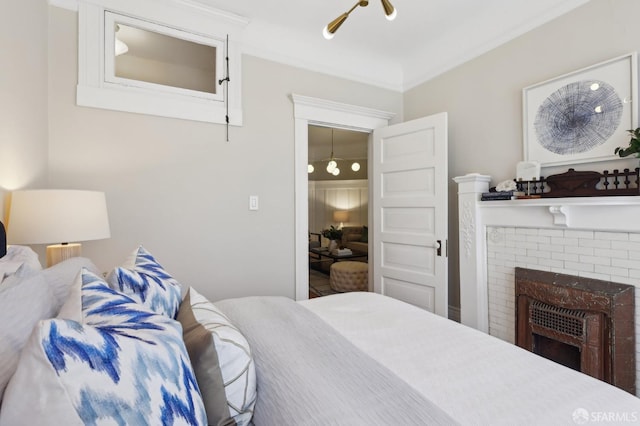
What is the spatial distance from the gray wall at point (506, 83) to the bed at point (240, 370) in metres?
1.71

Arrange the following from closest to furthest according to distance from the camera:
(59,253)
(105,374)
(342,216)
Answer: (105,374)
(59,253)
(342,216)

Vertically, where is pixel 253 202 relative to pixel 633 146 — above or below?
below

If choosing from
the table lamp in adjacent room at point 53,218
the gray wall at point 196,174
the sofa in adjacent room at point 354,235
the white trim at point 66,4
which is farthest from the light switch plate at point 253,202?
the sofa in adjacent room at point 354,235

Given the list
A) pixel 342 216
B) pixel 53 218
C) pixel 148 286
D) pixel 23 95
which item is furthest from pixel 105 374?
pixel 342 216

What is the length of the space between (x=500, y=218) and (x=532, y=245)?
0.91ft

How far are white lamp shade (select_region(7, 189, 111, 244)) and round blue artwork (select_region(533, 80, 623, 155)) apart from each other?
2867mm

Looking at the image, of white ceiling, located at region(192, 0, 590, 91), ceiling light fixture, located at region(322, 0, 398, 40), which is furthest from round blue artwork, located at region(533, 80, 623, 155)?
ceiling light fixture, located at region(322, 0, 398, 40)

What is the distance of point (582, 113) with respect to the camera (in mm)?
1996

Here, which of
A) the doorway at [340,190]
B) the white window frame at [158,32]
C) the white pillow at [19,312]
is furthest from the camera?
the doorway at [340,190]

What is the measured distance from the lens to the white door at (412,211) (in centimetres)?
264

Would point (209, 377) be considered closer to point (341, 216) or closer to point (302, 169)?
point (302, 169)

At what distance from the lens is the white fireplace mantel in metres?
1.74

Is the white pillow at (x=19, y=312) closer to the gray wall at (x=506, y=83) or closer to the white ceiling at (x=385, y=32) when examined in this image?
the white ceiling at (x=385, y=32)

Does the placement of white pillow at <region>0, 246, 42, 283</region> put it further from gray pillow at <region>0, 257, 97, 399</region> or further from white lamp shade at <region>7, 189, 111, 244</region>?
white lamp shade at <region>7, 189, 111, 244</region>
